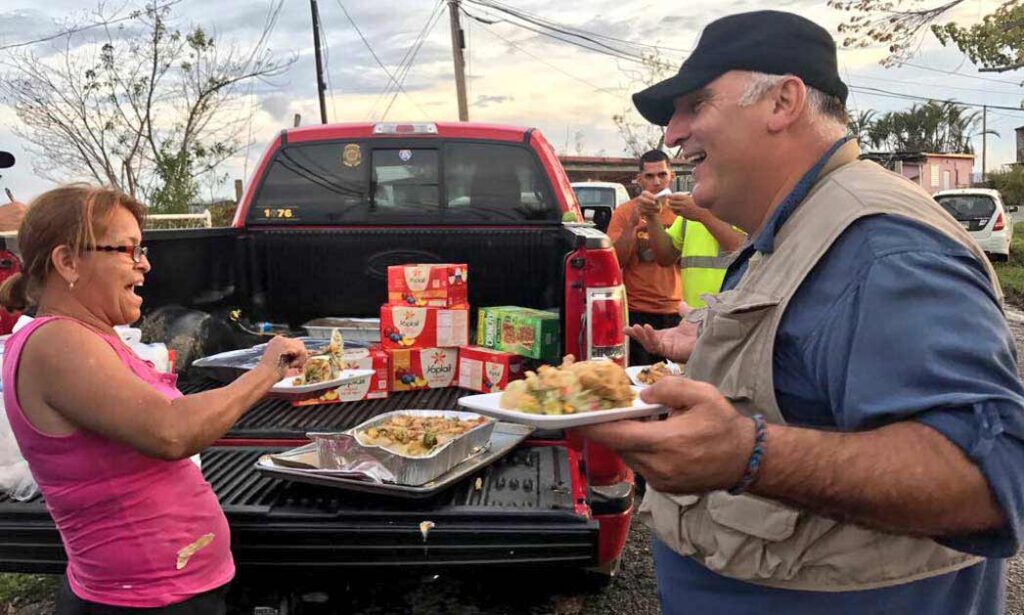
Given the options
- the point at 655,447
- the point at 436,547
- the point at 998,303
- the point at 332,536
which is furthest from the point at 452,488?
the point at 998,303

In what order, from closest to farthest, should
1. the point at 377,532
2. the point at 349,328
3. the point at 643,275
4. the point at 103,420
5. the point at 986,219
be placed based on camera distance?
the point at 103,420, the point at 377,532, the point at 349,328, the point at 643,275, the point at 986,219

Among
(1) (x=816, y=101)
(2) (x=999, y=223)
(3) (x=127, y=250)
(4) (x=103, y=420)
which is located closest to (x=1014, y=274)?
(2) (x=999, y=223)

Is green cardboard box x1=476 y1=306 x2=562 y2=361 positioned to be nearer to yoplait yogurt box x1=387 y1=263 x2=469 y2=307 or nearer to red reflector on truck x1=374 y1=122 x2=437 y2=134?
yoplait yogurt box x1=387 y1=263 x2=469 y2=307

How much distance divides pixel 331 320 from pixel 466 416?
68.5 inches

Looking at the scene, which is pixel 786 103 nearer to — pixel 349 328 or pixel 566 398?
pixel 566 398

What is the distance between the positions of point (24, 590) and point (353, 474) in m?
2.62

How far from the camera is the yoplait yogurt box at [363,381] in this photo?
137 inches

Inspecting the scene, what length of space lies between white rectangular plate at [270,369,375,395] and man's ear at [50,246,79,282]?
1.36 metres

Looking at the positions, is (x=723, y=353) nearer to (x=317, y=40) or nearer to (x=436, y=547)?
(x=436, y=547)

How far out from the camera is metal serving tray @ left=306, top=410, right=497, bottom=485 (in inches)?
97.1

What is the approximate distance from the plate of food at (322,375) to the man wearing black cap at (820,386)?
2056mm

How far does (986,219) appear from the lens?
16.2 meters

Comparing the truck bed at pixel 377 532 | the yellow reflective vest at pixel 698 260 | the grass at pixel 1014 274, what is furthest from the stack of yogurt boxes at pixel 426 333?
the grass at pixel 1014 274

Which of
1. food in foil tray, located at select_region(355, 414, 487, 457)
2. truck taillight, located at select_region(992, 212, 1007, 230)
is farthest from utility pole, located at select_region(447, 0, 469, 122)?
food in foil tray, located at select_region(355, 414, 487, 457)
